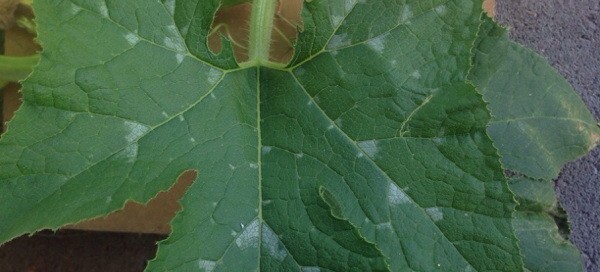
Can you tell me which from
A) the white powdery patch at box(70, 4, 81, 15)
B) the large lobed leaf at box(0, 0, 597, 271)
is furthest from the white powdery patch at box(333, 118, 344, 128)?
the white powdery patch at box(70, 4, 81, 15)

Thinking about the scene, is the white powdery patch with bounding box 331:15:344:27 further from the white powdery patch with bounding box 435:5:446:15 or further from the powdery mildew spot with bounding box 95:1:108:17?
the powdery mildew spot with bounding box 95:1:108:17

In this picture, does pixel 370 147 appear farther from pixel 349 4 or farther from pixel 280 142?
pixel 349 4

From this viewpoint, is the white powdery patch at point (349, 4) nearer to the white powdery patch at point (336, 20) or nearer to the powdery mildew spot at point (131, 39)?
the white powdery patch at point (336, 20)

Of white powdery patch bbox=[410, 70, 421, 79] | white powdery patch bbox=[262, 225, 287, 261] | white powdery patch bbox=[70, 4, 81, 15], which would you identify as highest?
white powdery patch bbox=[70, 4, 81, 15]

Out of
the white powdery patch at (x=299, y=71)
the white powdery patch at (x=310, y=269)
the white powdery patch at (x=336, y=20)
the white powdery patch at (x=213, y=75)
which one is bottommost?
the white powdery patch at (x=310, y=269)

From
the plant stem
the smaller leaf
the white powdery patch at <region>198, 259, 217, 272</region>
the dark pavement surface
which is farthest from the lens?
the dark pavement surface

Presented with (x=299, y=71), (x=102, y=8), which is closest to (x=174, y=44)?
(x=102, y=8)

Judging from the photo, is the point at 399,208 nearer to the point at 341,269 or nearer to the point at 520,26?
the point at 341,269

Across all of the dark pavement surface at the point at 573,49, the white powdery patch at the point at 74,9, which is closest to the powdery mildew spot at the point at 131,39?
the white powdery patch at the point at 74,9

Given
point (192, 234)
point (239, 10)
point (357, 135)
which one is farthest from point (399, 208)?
point (239, 10)
